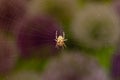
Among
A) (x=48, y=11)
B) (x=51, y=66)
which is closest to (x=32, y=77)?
(x=51, y=66)

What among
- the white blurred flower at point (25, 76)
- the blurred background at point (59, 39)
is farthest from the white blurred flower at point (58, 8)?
the white blurred flower at point (25, 76)

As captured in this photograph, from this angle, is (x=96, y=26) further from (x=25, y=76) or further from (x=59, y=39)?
(x=25, y=76)

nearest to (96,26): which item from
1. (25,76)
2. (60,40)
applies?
(60,40)

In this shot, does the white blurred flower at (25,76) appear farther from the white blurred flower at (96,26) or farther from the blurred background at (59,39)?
the white blurred flower at (96,26)

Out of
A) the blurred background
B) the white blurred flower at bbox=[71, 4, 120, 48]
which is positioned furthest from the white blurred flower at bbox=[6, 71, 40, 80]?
the white blurred flower at bbox=[71, 4, 120, 48]

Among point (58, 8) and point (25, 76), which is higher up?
point (58, 8)

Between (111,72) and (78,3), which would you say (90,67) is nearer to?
(111,72)

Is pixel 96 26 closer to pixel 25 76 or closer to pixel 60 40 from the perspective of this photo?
pixel 60 40

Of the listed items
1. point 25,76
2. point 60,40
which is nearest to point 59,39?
point 60,40
